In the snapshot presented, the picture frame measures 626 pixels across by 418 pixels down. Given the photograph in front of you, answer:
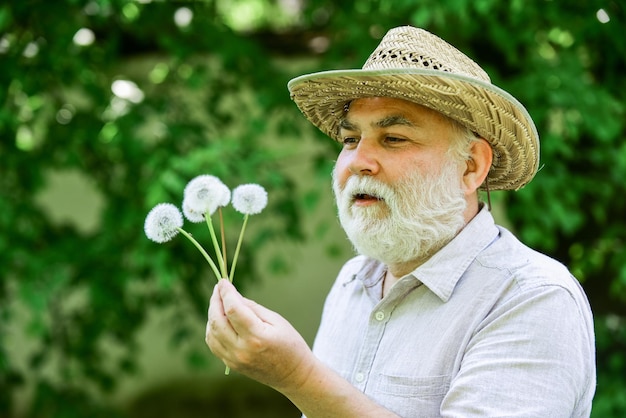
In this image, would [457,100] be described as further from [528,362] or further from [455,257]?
[528,362]

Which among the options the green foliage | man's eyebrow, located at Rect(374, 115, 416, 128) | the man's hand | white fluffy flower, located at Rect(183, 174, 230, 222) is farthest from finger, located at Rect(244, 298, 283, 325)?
the green foliage

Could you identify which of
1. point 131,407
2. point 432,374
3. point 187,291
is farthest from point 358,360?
point 131,407

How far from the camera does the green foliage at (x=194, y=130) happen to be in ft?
12.6

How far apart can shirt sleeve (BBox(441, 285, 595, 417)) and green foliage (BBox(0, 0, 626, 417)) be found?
6.91 feet

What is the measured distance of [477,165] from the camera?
1906mm

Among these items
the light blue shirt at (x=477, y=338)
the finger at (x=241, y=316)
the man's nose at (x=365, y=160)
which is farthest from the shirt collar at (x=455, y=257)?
the finger at (x=241, y=316)

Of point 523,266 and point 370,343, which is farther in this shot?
point 370,343

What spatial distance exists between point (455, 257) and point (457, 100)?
0.36 m

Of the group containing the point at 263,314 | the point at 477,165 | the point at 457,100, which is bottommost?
the point at 263,314

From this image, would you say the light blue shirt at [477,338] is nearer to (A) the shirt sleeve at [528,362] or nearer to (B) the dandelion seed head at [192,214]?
(A) the shirt sleeve at [528,362]

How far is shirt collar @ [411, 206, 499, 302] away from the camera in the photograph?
175 centimetres

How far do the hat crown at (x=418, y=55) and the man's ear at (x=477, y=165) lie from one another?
0.16 meters

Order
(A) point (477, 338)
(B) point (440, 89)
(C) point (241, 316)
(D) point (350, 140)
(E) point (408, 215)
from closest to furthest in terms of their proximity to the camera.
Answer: (C) point (241, 316) → (A) point (477, 338) → (B) point (440, 89) → (E) point (408, 215) → (D) point (350, 140)

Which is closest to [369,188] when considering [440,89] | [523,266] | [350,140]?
[350,140]
